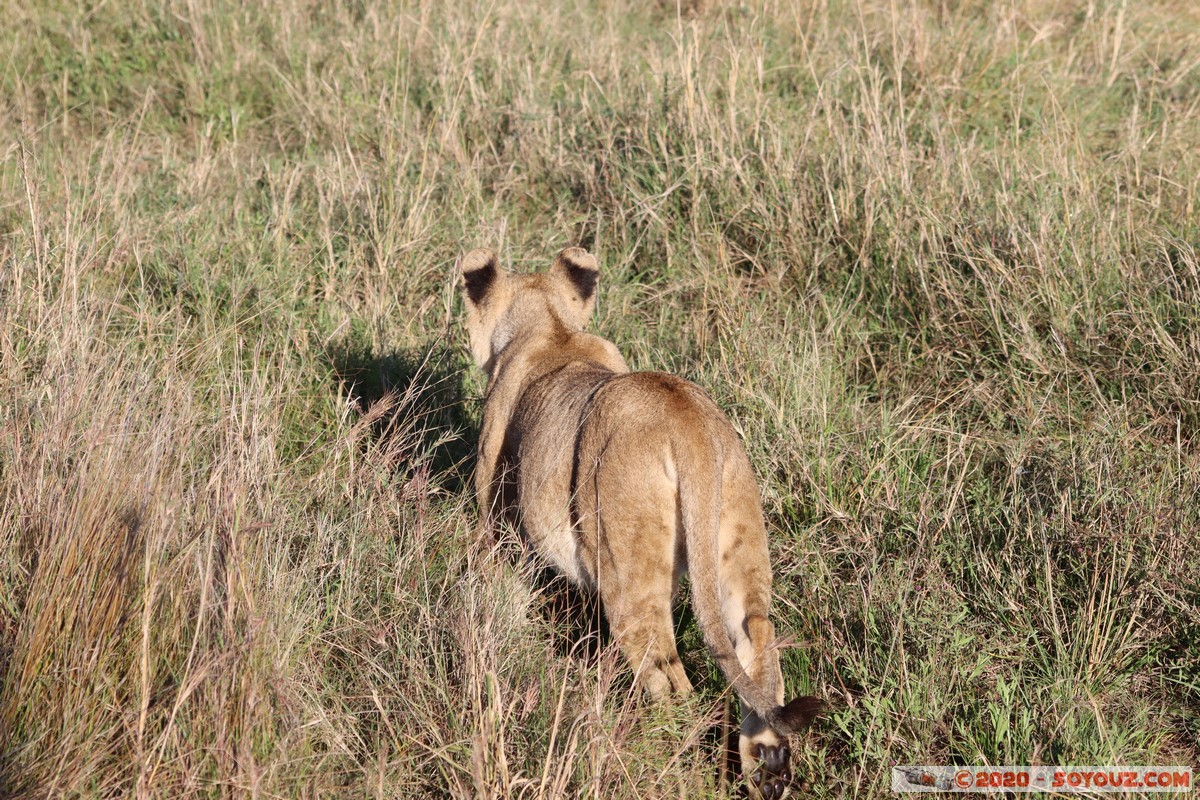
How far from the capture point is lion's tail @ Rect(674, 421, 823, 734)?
3051 millimetres

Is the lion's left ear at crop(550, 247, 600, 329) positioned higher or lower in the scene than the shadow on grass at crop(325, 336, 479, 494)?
higher

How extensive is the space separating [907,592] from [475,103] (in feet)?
13.1

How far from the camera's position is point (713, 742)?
144 inches

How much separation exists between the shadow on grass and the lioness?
4.19 feet

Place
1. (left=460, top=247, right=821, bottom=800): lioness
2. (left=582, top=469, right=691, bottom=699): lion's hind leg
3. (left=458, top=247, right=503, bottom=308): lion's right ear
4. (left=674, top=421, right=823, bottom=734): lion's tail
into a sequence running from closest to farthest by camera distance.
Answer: (left=674, top=421, right=823, bottom=734): lion's tail < (left=460, top=247, right=821, bottom=800): lioness < (left=582, top=469, right=691, bottom=699): lion's hind leg < (left=458, top=247, right=503, bottom=308): lion's right ear

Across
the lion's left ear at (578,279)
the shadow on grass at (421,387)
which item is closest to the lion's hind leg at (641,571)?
the lion's left ear at (578,279)

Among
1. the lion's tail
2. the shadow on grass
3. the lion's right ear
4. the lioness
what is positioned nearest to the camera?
the lion's tail

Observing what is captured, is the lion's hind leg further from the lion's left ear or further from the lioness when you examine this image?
the lion's left ear

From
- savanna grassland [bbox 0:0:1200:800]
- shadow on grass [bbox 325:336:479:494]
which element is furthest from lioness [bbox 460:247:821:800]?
shadow on grass [bbox 325:336:479:494]

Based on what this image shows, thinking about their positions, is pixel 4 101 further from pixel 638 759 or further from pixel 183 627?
pixel 638 759

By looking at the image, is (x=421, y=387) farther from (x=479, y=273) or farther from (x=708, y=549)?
(x=708, y=549)

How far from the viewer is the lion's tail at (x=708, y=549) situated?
10.0 ft

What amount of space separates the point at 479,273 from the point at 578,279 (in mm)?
396

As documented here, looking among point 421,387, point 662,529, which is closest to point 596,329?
point 421,387
